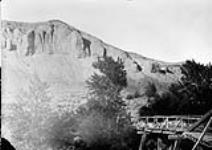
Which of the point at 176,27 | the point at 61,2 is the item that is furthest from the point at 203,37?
the point at 61,2

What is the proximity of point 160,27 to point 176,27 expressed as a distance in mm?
185

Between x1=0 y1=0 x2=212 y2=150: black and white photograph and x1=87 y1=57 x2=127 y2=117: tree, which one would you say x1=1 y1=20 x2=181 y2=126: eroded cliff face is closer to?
x1=0 y1=0 x2=212 y2=150: black and white photograph

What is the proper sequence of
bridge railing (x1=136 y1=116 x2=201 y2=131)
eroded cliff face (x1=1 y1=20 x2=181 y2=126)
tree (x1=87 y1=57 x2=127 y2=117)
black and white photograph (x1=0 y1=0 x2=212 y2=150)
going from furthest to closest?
1. tree (x1=87 y1=57 x2=127 y2=117)
2. eroded cliff face (x1=1 y1=20 x2=181 y2=126)
3. bridge railing (x1=136 y1=116 x2=201 y2=131)
4. black and white photograph (x1=0 y1=0 x2=212 y2=150)

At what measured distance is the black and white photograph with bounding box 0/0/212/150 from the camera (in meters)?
4.12

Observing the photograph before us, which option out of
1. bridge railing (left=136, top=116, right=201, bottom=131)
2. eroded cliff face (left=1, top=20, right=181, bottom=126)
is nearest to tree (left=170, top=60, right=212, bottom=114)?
eroded cliff face (left=1, top=20, right=181, bottom=126)

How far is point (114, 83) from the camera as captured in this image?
26.1ft

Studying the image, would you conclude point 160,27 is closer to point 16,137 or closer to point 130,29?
point 130,29

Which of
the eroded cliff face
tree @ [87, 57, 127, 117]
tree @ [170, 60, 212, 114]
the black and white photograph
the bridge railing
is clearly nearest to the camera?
the black and white photograph

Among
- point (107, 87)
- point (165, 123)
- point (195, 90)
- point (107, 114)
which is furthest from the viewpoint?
point (195, 90)

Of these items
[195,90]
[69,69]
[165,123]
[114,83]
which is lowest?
[165,123]

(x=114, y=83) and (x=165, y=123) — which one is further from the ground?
(x=114, y=83)

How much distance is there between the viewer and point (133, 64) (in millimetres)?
9883

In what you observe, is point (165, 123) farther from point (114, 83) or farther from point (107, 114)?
point (114, 83)

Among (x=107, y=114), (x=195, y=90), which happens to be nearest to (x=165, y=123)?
(x=107, y=114)
